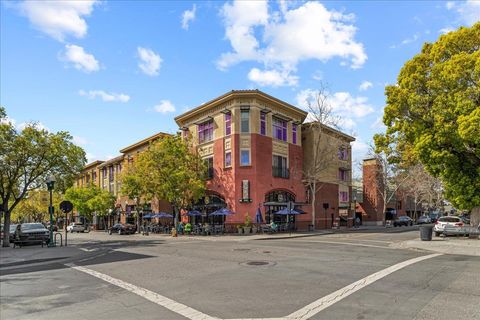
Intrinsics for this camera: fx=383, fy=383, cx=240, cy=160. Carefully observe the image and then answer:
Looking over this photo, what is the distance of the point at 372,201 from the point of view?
63.2 metres

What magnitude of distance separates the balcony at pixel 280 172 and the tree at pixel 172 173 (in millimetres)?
7364

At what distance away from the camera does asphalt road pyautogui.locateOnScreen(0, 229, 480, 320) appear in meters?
7.34

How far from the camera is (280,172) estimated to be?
135ft

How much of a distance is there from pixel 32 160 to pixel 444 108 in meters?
27.1

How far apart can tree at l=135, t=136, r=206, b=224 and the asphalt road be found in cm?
2168

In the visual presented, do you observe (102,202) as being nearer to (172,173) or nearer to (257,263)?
(172,173)

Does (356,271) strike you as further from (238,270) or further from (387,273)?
(238,270)

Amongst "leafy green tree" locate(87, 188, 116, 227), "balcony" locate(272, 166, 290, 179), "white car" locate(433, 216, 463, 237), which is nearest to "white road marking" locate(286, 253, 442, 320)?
"white car" locate(433, 216, 463, 237)

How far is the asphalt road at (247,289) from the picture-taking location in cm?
734

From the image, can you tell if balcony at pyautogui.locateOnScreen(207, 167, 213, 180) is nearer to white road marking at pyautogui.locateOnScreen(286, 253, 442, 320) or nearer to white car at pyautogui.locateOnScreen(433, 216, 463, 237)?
white car at pyautogui.locateOnScreen(433, 216, 463, 237)

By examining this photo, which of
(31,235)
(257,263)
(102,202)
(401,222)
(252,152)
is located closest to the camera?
(257,263)

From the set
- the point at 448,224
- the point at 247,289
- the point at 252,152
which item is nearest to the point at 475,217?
the point at 448,224

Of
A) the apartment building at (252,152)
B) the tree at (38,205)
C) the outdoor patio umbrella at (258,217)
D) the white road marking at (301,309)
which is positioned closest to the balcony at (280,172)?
the apartment building at (252,152)

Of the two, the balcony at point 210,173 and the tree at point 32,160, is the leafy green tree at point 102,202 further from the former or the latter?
the tree at point 32,160
